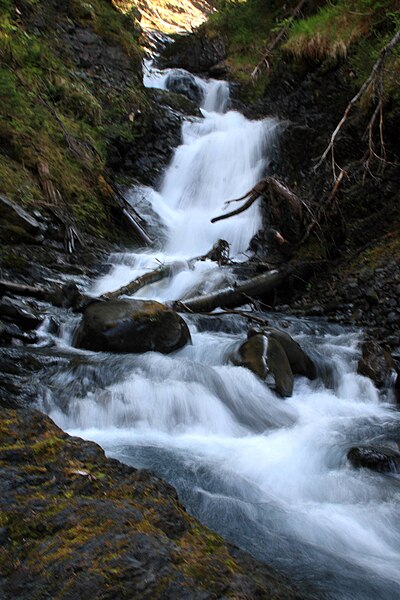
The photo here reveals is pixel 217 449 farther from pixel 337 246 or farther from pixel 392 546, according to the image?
pixel 337 246

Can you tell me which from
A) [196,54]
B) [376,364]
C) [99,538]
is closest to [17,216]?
[376,364]

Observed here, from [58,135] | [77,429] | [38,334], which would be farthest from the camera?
[58,135]

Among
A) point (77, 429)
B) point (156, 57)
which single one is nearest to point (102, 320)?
point (77, 429)

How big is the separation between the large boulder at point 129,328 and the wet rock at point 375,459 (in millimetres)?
2412

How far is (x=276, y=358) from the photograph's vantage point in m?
→ 5.04

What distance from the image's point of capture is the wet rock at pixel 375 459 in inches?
135

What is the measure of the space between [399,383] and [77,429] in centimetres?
340

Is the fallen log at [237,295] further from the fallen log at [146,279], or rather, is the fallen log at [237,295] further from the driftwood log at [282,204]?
the driftwood log at [282,204]

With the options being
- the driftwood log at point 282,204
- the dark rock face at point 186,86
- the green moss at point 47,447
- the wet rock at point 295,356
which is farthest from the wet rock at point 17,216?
the dark rock face at point 186,86

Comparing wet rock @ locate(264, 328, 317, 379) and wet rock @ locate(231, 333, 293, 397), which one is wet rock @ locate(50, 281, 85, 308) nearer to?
wet rock @ locate(231, 333, 293, 397)

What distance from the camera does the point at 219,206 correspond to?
39.9 feet

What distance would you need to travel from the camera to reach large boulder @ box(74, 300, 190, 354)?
507cm

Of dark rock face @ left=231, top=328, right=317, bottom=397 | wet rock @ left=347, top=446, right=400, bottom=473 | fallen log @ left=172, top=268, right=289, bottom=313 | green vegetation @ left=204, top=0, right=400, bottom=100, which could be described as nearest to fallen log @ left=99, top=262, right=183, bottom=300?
fallen log @ left=172, top=268, right=289, bottom=313

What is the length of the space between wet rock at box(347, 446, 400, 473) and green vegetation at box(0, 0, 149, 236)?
684cm
